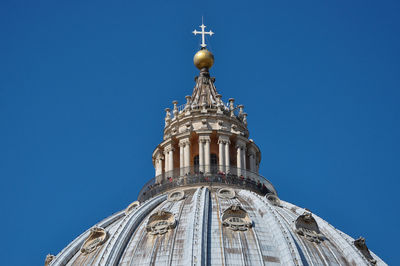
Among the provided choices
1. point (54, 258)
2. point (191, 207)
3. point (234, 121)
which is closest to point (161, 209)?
point (191, 207)

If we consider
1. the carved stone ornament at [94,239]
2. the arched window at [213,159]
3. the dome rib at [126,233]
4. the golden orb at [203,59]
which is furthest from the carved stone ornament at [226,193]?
the golden orb at [203,59]

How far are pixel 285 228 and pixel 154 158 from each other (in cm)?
1728

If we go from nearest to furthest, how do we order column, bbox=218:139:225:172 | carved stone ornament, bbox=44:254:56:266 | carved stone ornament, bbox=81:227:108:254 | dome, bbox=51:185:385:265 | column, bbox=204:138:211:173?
dome, bbox=51:185:385:265
carved stone ornament, bbox=81:227:108:254
carved stone ornament, bbox=44:254:56:266
column, bbox=204:138:211:173
column, bbox=218:139:225:172

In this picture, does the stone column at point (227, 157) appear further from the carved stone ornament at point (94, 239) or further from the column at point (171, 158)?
the carved stone ornament at point (94, 239)

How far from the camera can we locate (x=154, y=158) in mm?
84125

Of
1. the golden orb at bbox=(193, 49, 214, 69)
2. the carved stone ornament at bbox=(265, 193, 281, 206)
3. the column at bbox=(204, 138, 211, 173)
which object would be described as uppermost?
the golden orb at bbox=(193, 49, 214, 69)

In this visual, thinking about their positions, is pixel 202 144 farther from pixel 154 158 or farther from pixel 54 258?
pixel 54 258

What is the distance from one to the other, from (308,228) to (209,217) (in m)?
6.09

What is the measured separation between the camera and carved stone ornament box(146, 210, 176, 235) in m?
69.5

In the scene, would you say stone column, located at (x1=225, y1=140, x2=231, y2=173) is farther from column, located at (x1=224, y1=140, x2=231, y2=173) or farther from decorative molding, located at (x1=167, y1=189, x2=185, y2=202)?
decorative molding, located at (x1=167, y1=189, x2=185, y2=202)

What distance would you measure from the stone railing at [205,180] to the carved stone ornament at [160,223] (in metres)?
6.69

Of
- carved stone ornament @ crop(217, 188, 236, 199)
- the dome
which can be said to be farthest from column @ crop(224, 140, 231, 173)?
carved stone ornament @ crop(217, 188, 236, 199)

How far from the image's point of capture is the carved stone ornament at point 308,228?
7075 cm

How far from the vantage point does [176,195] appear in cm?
7531
